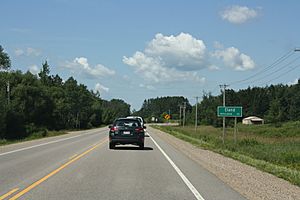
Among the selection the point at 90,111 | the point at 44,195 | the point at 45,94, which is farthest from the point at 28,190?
the point at 90,111

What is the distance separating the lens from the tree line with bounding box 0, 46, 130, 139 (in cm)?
5831

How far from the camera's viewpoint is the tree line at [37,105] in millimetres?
58312

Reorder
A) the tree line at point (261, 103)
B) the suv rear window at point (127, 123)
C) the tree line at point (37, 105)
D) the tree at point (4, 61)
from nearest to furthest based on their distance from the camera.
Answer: the suv rear window at point (127, 123) < the tree line at point (37, 105) < the tree at point (4, 61) < the tree line at point (261, 103)

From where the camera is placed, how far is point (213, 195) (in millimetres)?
9875

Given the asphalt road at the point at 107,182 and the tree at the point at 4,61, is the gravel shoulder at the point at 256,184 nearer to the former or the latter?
the asphalt road at the point at 107,182

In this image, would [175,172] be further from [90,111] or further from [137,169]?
[90,111]

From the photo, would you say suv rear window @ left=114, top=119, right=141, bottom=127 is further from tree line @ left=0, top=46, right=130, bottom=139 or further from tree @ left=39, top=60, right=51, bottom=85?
tree @ left=39, top=60, right=51, bottom=85

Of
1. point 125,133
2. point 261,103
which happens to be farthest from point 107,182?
point 261,103

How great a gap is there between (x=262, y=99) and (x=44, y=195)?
159106mm

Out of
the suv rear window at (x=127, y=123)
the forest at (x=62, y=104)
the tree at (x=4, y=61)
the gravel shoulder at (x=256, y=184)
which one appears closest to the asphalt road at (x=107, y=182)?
the gravel shoulder at (x=256, y=184)

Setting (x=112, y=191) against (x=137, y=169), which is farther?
(x=137, y=169)

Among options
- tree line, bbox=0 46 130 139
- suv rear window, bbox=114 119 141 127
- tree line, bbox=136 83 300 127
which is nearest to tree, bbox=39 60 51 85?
tree line, bbox=0 46 130 139

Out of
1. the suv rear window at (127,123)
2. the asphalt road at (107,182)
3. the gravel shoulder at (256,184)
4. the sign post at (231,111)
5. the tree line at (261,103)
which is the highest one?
the tree line at (261,103)

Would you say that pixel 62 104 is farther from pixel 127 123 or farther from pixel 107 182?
pixel 107 182
